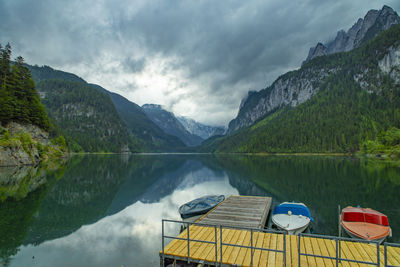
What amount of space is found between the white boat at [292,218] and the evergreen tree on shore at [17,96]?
9350 cm

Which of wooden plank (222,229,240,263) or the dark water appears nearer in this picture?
wooden plank (222,229,240,263)

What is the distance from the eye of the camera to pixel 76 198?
31.8 meters

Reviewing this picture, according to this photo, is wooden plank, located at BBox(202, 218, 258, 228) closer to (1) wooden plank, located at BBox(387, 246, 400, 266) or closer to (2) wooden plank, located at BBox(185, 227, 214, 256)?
(2) wooden plank, located at BBox(185, 227, 214, 256)

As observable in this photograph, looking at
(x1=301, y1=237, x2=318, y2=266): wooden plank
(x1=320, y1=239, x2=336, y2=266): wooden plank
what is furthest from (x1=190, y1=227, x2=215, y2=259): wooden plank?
(x1=320, y1=239, x2=336, y2=266): wooden plank

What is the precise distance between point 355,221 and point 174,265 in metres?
15.6

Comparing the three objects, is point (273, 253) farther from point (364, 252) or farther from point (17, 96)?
point (17, 96)

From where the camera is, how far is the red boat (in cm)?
1521

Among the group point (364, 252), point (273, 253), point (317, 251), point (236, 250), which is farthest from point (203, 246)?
point (364, 252)

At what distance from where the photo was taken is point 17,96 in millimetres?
88062

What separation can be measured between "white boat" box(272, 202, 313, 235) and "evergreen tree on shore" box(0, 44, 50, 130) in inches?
3681

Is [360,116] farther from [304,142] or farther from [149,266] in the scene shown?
[149,266]

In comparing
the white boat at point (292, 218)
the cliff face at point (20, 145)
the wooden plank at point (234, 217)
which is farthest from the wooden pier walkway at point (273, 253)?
the cliff face at point (20, 145)

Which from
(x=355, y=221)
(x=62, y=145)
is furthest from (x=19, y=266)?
(x=62, y=145)

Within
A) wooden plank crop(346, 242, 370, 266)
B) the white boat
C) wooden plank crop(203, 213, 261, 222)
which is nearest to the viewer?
wooden plank crop(346, 242, 370, 266)
